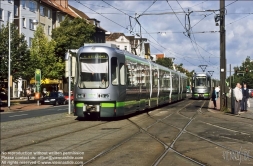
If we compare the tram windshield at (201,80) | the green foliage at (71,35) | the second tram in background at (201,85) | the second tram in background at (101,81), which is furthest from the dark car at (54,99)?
the second tram in background at (101,81)

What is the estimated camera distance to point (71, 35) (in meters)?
61.5

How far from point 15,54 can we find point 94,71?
92.4ft

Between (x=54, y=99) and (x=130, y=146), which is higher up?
(x=54, y=99)

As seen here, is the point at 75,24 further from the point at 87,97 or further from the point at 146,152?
the point at 146,152

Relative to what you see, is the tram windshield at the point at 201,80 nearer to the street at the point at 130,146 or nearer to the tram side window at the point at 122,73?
the tram side window at the point at 122,73

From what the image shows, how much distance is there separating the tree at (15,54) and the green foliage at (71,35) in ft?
45.2

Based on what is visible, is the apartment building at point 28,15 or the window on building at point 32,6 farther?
the window on building at point 32,6

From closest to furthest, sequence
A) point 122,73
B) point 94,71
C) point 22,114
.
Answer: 1. point 94,71
2. point 122,73
3. point 22,114

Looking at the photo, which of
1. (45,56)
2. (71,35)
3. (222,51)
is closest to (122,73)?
(222,51)

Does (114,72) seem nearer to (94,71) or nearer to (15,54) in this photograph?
(94,71)

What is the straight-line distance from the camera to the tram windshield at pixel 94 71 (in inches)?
698

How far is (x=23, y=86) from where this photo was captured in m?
63.8

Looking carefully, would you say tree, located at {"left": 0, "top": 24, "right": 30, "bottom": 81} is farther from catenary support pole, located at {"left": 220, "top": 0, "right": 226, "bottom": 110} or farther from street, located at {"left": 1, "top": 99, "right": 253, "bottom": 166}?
street, located at {"left": 1, "top": 99, "right": 253, "bottom": 166}

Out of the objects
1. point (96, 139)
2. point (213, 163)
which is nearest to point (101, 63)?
point (96, 139)
